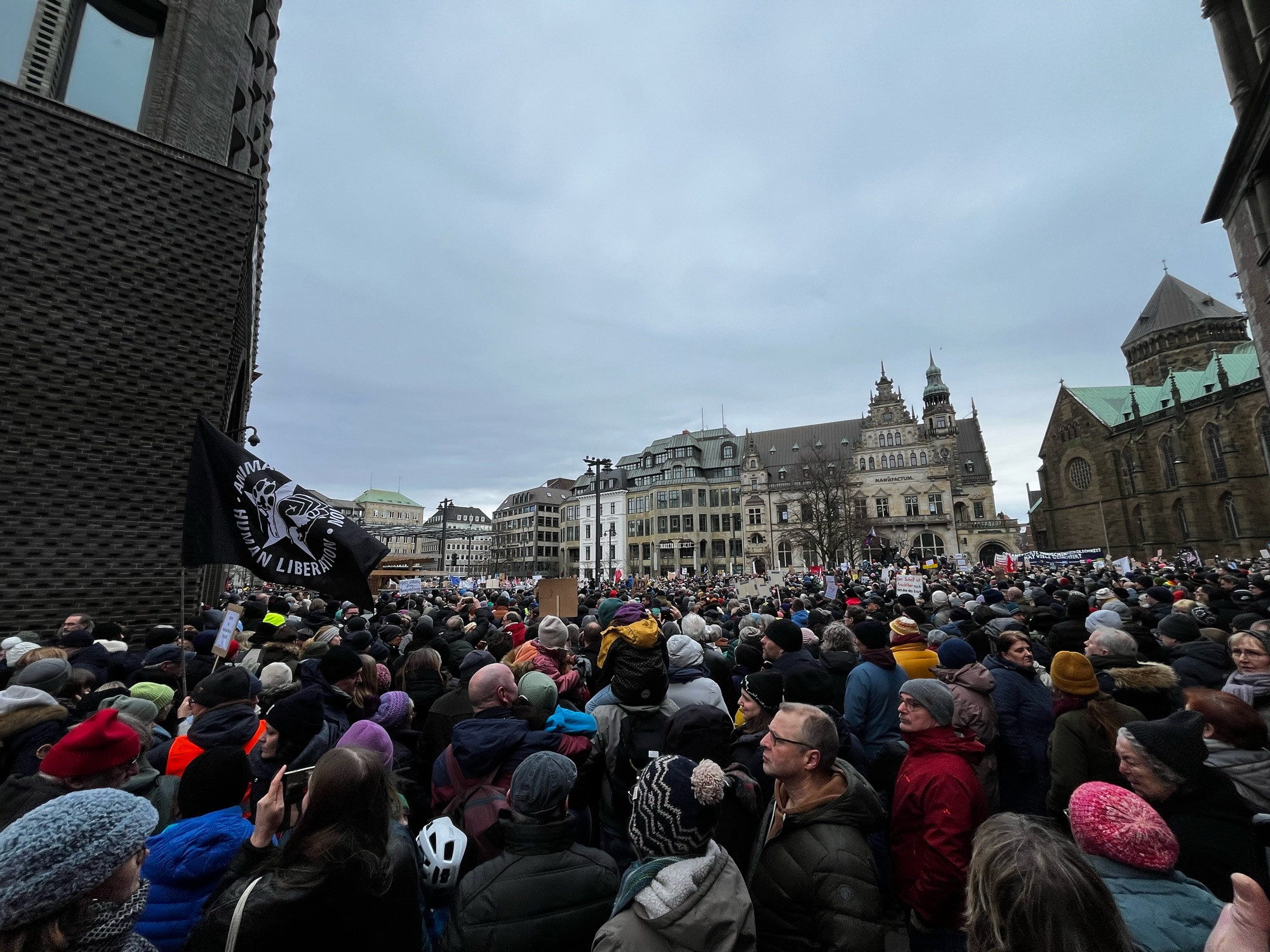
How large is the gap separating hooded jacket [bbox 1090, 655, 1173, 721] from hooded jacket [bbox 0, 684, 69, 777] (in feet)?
22.4

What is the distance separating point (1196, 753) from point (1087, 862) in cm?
143

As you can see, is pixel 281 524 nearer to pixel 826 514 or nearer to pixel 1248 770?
pixel 1248 770

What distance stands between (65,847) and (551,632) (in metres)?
→ 4.29

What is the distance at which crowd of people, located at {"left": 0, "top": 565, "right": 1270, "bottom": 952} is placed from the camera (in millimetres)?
1608

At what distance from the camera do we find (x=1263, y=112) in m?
12.9

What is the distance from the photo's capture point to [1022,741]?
13.3 ft

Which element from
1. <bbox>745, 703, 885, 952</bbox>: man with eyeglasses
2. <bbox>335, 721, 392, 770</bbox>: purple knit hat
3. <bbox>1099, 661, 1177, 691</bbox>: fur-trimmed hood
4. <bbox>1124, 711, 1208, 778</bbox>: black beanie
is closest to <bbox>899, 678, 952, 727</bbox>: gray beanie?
<bbox>745, 703, 885, 952</bbox>: man with eyeglasses

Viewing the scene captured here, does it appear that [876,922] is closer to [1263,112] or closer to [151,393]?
[151,393]

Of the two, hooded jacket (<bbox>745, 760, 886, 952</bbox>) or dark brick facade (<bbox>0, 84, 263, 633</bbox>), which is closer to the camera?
hooded jacket (<bbox>745, 760, 886, 952</bbox>)

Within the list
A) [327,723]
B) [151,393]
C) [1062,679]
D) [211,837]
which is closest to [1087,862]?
[1062,679]

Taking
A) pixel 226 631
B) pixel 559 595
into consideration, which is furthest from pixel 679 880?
pixel 559 595

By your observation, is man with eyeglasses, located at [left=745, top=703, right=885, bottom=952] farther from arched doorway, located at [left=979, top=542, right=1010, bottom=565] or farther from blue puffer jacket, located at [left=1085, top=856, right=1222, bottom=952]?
arched doorway, located at [left=979, top=542, right=1010, bottom=565]

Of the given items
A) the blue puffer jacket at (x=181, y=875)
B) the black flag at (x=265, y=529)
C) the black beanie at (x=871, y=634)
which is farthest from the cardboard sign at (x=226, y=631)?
the black beanie at (x=871, y=634)

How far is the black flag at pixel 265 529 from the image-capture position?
507cm
